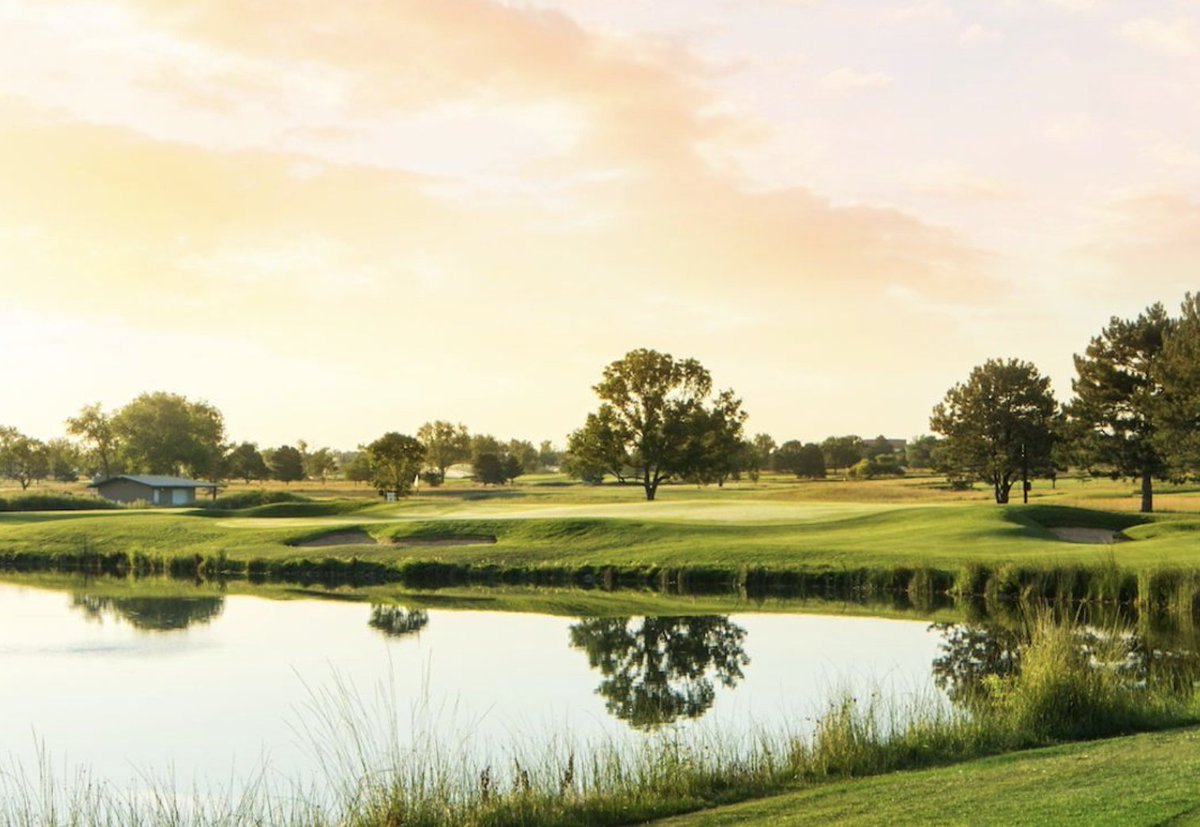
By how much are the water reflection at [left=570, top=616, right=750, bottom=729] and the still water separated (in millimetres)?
68

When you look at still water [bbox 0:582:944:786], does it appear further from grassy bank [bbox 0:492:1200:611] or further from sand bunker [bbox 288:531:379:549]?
sand bunker [bbox 288:531:379:549]

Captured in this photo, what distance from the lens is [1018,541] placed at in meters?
42.3

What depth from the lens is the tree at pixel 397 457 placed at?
90.6 meters

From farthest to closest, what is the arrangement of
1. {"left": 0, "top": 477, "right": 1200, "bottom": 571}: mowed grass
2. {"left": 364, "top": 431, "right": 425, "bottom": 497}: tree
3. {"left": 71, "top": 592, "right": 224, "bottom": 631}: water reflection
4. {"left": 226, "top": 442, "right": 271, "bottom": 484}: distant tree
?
{"left": 226, "top": 442, "right": 271, "bottom": 484}: distant tree
{"left": 364, "top": 431, "right": 425, "bottom": 497}: tree
{"left": 0, "top": 477, "right": 1200, "bottom": 571}: mowed grass
{"left": 71, "top": 592, "right": 224, "bottom": 631}: water reflection

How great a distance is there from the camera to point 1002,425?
238 ft

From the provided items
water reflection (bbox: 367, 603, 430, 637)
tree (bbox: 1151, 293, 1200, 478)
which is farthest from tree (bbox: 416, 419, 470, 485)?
water reflection (bbox: 367, 603, 430, 637)

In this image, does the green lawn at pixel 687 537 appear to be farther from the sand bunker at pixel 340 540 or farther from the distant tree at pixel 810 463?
the distant tree at pixel 810 463

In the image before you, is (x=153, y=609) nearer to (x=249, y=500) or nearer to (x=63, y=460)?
(x=249, y=500)

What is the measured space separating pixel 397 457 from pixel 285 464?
229 feet

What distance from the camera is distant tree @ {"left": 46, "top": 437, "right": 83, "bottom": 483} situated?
157m

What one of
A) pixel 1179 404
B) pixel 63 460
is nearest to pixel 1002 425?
pixel 1179 404

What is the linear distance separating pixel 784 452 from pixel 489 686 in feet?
464

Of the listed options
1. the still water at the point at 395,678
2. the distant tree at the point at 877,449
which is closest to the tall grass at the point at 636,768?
the still water at the point at 395,678

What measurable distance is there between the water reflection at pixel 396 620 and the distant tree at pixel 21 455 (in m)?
118
